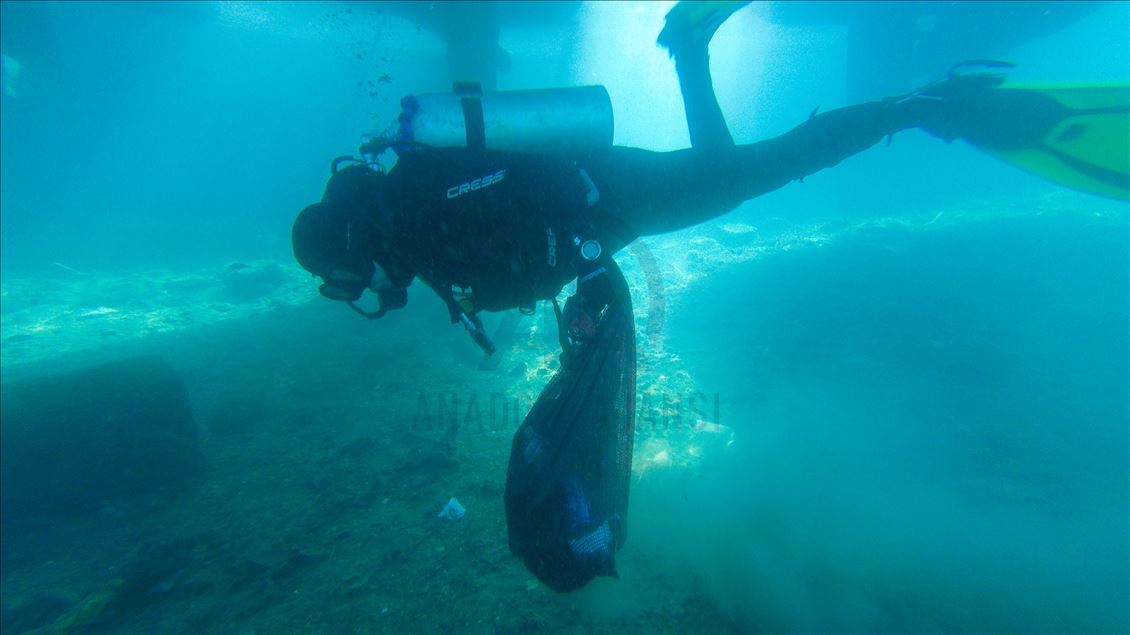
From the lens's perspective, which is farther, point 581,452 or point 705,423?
point 705,423

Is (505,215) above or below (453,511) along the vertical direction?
above

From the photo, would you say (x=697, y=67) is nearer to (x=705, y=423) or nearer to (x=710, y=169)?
(x=710, y=169)

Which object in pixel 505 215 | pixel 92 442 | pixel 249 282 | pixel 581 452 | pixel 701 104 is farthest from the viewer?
pixel 249 282

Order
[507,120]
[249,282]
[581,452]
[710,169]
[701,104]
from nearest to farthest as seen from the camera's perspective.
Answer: [581,452], [507,120], [710,169], [701,104], [249,282]

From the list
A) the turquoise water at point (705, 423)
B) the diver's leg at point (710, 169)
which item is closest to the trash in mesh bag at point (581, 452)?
the diver's leg at point (710, 169)

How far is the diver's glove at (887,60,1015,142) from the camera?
15.9 ft

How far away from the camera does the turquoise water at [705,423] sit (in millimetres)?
4203

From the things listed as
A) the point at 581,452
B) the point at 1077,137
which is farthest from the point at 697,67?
the point at 581,452

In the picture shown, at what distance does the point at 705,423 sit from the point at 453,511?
14.8ft

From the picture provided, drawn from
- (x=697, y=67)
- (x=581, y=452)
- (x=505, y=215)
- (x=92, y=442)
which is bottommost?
(x=92, y=442)

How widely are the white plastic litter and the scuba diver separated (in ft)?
8.03

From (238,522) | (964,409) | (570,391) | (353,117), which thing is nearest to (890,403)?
(964,409)

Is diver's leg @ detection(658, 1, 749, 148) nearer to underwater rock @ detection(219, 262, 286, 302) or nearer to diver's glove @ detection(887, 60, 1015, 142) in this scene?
diver's glove @ detection(887, 60, 1015, 142)

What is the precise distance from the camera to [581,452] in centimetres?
275
